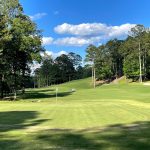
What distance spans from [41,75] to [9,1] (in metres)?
122

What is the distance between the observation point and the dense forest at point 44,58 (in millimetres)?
54875

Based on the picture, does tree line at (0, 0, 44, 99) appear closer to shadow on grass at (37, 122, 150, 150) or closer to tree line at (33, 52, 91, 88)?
shadow on grass at (37, 122, 150, 150)

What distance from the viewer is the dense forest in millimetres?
54875

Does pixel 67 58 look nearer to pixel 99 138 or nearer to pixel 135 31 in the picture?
pixel 135 31

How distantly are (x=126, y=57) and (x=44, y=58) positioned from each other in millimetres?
22898

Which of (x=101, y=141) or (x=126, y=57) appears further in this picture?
(x=126, y=57)

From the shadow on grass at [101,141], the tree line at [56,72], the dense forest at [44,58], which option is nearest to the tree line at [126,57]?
the dense forest at [44,58]

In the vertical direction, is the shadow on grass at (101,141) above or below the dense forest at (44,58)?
below

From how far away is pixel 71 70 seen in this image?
191 metres

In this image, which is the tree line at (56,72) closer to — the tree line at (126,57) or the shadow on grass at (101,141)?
the tree line at (126,57)

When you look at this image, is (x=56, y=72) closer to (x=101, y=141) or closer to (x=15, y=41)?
(x=15, y=41)

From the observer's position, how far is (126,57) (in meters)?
110

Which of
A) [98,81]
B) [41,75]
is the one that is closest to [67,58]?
[41,75]

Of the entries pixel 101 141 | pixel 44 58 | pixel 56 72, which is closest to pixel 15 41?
pixel 101 141
